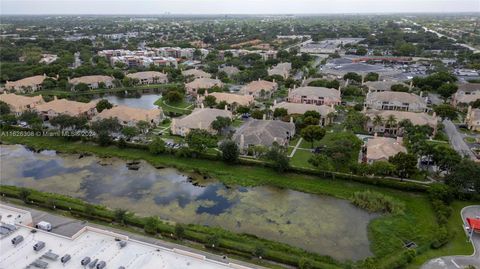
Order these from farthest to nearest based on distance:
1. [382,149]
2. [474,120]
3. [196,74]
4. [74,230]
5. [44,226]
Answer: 1. [196,74]
2. [474,120]
3. [382,149]
4. [44,226]
5. [74,230]

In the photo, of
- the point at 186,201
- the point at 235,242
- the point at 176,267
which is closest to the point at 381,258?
the point at 235,242

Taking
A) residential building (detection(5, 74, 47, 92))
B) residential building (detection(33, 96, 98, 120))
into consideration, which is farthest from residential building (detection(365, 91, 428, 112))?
residential building (detection(5, 74, 47, 92))

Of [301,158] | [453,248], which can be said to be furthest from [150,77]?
[453,248]

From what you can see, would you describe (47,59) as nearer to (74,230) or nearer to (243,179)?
(243,179)

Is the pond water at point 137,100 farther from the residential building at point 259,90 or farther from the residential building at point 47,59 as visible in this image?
the residential building at point 47,59

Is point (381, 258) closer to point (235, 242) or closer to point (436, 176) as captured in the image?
point (235, 242)

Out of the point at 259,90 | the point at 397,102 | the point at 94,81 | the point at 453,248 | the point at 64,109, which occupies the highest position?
the point at 64,109
